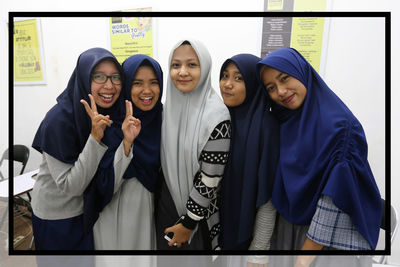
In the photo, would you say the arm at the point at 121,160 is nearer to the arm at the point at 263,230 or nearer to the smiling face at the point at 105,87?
the smiling face at the point at 105,87

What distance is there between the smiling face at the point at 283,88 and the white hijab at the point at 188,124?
0.45 ft

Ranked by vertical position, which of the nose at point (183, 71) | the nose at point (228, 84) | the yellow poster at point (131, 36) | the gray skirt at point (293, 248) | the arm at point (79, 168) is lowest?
the gray skirt at point (293, 248)

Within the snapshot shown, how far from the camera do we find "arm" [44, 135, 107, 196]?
0.65m

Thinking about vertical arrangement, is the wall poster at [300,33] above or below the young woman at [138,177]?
above

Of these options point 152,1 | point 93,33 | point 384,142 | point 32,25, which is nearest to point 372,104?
point 384,142

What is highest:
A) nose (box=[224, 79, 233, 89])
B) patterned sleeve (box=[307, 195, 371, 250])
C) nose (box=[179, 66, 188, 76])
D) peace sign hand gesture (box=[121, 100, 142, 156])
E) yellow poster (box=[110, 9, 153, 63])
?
yellow poster (box=[110, 9, 153, 63])

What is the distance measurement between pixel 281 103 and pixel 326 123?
13 cm

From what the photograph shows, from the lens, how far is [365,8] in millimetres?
689

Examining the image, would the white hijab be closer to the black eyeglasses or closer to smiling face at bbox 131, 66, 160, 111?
smiling face at bbox 131, 66, 160, 111

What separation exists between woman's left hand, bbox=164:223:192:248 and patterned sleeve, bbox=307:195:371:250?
0.36 m

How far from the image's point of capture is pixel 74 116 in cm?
64

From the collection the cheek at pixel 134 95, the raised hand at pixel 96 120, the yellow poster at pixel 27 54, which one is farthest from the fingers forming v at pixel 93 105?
the yellow poster at pixel 27 54

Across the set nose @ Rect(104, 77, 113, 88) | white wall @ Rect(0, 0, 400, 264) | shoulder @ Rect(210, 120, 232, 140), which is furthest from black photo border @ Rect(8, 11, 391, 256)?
shoulder @ Rect(210, 120, 232, 140)

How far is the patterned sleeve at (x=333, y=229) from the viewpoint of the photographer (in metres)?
0.62
